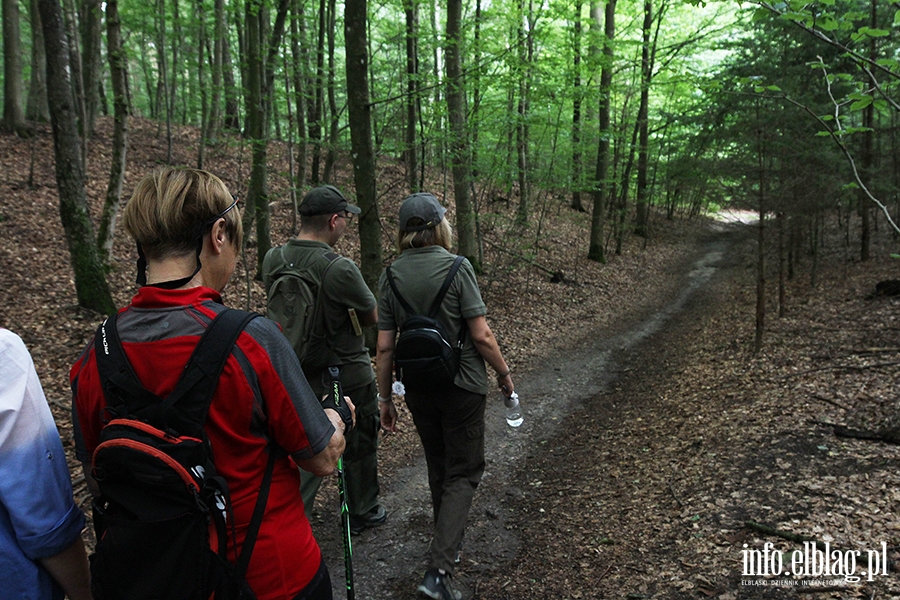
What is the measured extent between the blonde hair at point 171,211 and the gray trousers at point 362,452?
2418 millimetres

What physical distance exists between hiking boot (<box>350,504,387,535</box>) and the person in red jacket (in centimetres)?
262

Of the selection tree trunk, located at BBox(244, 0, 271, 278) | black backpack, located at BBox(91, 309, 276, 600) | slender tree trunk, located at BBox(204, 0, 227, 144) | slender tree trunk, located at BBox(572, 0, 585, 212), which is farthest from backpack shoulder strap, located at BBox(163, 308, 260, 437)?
slender tree trunk, located at BBox(572, 0, 585, 212)

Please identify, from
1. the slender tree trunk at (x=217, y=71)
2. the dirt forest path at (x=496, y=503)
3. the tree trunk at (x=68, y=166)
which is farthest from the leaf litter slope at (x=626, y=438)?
the slender tree trunk at (x=217, y=71)

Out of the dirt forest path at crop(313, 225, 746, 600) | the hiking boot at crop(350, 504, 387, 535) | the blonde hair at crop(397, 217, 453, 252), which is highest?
the blonde hair at crop(397, 217, 453, 252)

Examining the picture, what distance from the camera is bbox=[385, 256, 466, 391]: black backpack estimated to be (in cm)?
311

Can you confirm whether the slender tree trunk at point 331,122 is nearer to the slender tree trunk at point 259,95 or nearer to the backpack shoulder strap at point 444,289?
the slender tree trunk at point 259,95

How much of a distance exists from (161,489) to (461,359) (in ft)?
6.98

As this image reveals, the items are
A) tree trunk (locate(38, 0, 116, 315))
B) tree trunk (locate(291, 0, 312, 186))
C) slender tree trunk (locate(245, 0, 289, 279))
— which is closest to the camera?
tree trunk (locate(38, 0, 116, 315))

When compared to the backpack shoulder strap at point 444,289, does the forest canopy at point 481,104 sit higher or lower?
higher

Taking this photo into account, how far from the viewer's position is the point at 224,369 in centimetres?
137

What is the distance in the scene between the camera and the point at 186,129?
20.5 m

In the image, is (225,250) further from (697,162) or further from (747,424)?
(697,162)

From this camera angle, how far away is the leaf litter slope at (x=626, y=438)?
11.8 feet

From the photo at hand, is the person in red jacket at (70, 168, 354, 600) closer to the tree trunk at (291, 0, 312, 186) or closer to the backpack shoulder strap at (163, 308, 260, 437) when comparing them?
the backpack shoulder strap at (163, 308, 260, 437)
